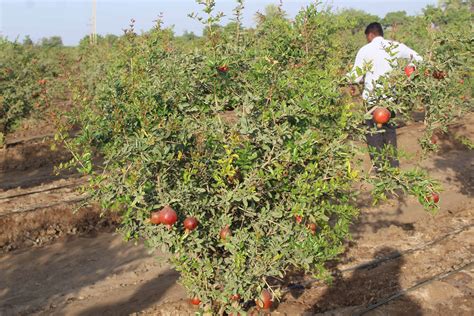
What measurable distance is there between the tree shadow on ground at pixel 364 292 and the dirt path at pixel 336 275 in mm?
12

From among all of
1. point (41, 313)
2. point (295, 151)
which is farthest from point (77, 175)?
point (295, 151)

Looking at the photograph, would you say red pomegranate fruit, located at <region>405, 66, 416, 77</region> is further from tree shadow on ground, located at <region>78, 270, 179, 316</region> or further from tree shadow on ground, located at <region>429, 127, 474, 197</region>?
tree shadow on ground, located at <region>429, 127, 474, 197</region>

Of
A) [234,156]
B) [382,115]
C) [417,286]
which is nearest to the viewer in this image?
[234,156]

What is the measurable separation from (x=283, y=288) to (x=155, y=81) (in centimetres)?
310

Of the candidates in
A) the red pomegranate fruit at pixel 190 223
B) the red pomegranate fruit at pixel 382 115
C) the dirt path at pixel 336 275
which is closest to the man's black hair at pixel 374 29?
the dirt path at pixel 336 275

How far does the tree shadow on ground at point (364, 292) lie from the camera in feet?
18.8

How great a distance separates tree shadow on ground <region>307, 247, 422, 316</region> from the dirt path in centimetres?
1

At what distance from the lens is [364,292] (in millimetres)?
6117

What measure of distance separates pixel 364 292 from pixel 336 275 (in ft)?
1.80

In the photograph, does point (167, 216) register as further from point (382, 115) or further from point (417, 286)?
point (417, 286)

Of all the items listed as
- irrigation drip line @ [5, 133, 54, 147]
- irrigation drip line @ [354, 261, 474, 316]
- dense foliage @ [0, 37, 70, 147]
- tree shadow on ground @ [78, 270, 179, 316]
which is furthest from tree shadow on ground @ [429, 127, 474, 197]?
irrigation drip line @ [5, 133, 54, 147]

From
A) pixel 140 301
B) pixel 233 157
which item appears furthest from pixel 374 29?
pixel 140 301

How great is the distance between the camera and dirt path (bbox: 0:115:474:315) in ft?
19.4

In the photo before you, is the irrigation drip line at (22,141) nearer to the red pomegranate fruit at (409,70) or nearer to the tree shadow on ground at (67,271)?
the tree shadow on ground at (67,271)
